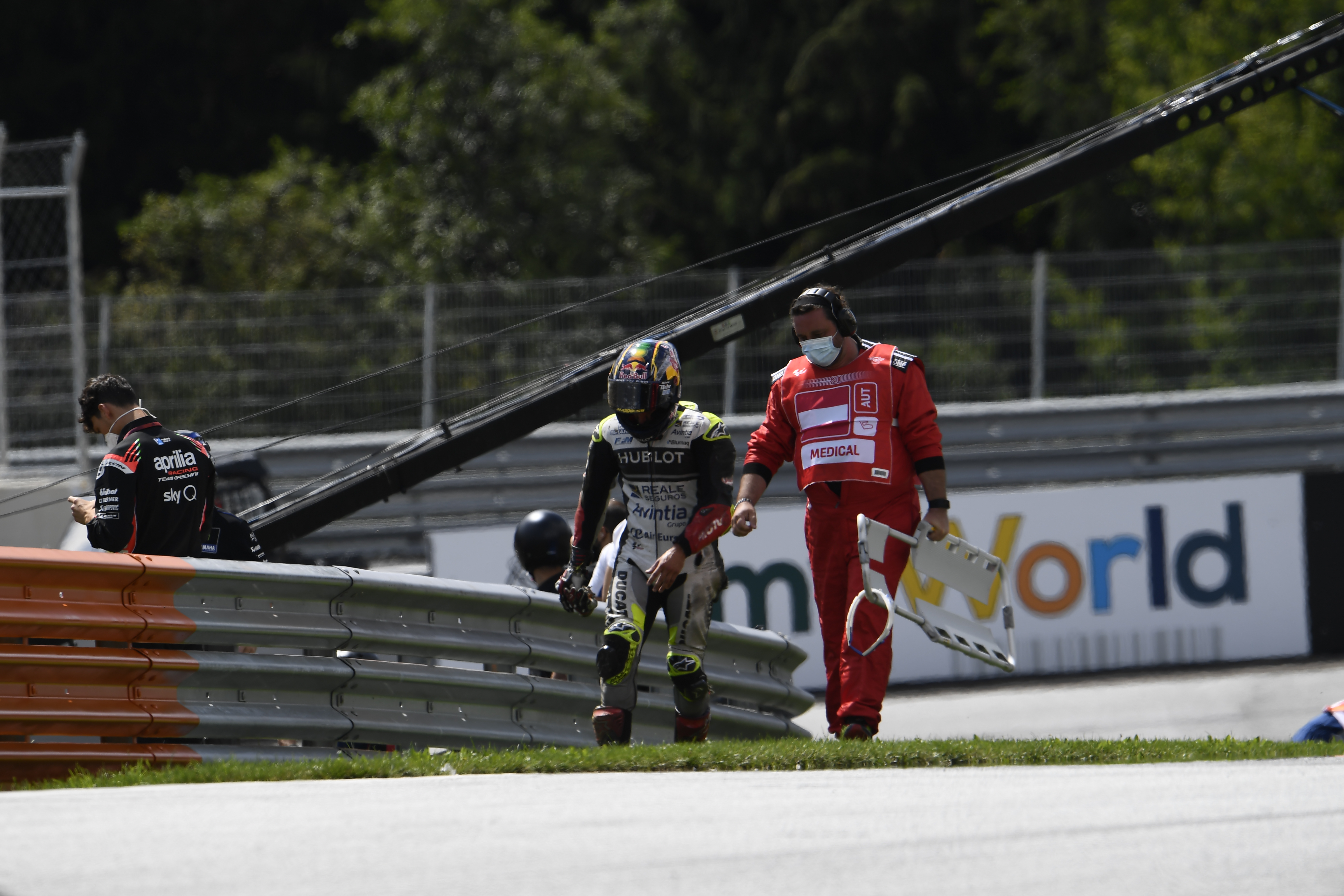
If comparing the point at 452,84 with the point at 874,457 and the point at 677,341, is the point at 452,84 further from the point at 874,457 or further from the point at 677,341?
the point at 874,457

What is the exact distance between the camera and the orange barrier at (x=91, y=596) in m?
5.77

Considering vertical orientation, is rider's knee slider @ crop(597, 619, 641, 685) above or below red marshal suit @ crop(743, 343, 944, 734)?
below

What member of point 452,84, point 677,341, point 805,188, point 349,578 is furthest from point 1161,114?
point 805,188

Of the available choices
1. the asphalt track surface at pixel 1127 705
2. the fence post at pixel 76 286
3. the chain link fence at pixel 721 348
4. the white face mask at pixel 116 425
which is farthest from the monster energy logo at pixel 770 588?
the white face mask at pixel 116 425

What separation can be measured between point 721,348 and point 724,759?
640 cm

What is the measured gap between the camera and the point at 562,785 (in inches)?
201

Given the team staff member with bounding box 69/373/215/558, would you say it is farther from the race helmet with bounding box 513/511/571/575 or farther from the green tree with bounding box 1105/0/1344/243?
the green tree with bounding box 1105/0/1344/243

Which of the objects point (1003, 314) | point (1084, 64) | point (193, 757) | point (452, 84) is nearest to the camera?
point (193, 757)

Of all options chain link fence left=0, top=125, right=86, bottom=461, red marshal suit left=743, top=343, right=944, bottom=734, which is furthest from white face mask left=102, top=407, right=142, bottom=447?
chain link fence left=0, top=125, right=86, bottom=461

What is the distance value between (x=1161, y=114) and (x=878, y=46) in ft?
67.6

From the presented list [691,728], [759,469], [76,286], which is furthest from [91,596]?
[76,286]

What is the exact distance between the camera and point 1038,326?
43.4 ft

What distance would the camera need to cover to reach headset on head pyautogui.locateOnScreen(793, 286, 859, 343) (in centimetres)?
682

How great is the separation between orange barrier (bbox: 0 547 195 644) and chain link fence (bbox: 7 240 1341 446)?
19.2 feet
